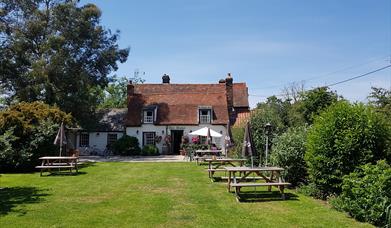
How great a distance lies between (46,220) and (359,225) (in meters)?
6.73

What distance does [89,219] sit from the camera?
8.57 m

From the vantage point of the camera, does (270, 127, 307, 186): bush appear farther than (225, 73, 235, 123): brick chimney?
No

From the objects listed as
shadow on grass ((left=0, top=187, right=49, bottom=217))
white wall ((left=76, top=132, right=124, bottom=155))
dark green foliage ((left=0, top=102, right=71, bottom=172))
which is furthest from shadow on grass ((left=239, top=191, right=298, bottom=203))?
white wall ((left=76, top=132, right=124, bottom=155))

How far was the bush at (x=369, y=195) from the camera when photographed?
7988 millimetres

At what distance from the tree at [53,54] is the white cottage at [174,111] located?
462 cm

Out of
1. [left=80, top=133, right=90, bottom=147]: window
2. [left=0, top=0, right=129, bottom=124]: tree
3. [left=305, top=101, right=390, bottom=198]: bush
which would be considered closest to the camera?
[left=305, top=101, right=390, bottom=198]: bush

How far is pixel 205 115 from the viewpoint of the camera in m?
35.9

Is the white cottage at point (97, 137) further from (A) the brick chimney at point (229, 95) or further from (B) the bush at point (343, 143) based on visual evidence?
(B) the bush at point (343, 143)

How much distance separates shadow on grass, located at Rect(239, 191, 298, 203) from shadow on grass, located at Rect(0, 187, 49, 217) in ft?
19.2

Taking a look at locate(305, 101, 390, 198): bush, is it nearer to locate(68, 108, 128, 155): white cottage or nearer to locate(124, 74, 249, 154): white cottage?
locate(124, 74, 249, 154): white cottage

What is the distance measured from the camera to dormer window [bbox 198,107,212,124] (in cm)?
3575

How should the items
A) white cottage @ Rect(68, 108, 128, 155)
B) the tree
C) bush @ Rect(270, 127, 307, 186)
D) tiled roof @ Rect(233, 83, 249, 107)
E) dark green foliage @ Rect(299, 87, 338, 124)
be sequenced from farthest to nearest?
1. tiled roof @ Rect(233, 83, 249, 107)
2. white cottage @ Rect(68, 108, 128, 155)
3. the tree
4. dark green foliage @ Rect(299, 87, 338, 124)
5. bush @ Rect(270, 127, 307, 186)

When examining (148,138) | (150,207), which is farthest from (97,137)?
(150,207)

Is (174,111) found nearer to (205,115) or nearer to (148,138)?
(205,115)
